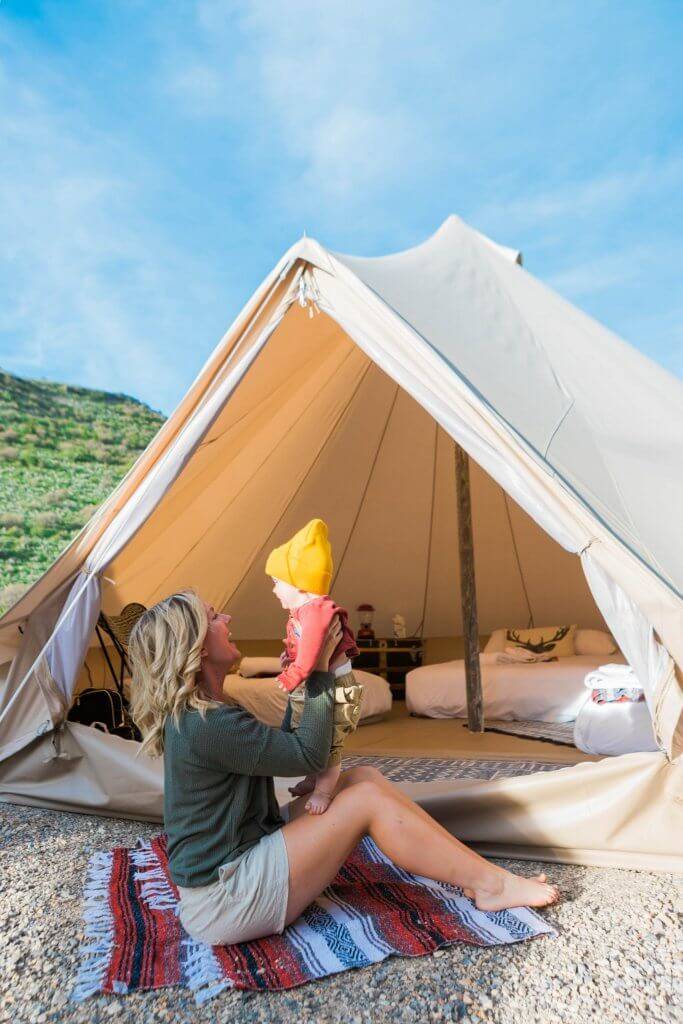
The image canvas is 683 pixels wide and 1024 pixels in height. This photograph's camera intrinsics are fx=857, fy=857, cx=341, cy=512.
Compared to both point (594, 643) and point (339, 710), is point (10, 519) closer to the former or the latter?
point (594, 643)

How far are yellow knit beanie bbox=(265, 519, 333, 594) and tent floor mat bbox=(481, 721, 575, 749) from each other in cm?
234

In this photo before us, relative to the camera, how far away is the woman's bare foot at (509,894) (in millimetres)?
2217

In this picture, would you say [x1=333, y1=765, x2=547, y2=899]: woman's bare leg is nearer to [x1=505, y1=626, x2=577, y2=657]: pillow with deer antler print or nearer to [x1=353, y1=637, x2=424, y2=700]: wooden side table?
[x1=505, y1=626, x2=577, y2=657]: pillow with deer antler print

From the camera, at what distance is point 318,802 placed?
212cm

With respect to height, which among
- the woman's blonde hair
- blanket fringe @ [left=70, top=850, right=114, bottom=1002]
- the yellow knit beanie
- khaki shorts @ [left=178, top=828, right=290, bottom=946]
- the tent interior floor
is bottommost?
blanket fringe @ [left=70, top=850, right=114, bottom=1002]

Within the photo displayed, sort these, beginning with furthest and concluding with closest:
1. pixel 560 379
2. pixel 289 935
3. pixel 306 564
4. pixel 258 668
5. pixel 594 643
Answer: pixel 594 643 → pixel 258 668 → pixel 560 379 → pixel 306 564 → pixel 289 935

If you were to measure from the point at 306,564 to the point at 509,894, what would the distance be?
40.3 inches

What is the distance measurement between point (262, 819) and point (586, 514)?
1323mm

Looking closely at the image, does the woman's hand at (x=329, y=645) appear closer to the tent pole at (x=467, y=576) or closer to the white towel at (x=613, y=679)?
the white towel at (x=613, y=679)

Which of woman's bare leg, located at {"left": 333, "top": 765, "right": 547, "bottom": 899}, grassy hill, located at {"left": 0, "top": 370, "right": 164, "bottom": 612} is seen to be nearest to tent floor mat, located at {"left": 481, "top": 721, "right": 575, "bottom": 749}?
woman's bare leg, located at {"left": 333, "top": 765, "right": 547, "bottom": 899}

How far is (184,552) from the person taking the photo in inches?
214

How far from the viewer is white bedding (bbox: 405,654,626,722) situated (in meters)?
4.83

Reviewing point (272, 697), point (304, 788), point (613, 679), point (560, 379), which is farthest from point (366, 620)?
point (304, 788)

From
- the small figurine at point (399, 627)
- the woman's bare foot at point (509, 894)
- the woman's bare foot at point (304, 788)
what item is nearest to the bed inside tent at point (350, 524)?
the small figurine at point (399, 627)
